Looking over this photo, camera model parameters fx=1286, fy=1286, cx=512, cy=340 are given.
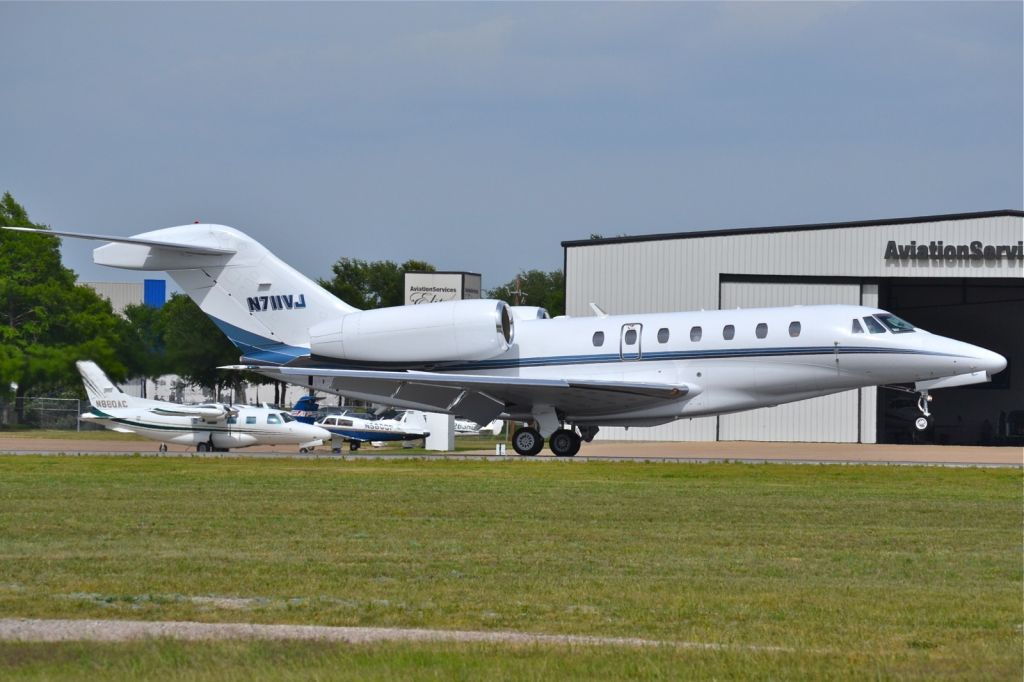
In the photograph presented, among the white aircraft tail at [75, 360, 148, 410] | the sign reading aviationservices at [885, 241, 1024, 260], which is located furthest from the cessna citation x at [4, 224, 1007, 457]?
the sign reading aviationservices at [885, 241, 1024, 260]

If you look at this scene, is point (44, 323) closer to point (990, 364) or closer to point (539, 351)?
point (539, 351)

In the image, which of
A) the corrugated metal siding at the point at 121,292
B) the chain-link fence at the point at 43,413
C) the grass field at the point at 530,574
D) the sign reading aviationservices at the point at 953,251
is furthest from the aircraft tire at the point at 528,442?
the corrugated metal siding at the point at 121,292

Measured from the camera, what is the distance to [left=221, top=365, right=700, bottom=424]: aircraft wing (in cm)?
2888

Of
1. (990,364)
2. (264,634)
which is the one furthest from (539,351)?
(264,634)

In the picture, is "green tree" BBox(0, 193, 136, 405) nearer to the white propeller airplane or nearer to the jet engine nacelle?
the jet engine nacelle

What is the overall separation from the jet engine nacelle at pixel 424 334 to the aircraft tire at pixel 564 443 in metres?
2.53

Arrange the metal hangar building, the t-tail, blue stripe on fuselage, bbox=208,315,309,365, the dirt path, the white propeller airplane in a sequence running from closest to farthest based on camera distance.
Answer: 1. the dirt path
2. blue stripe on fuselage, bbox=208,315,309,365
3. the white propeller airplane
4. the metal hangar building
5. the t-tail

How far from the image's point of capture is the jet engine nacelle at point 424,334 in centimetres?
3027

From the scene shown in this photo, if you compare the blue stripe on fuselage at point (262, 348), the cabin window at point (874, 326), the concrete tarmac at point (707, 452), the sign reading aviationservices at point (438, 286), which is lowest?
the concrete tarmac at point (707, 452)

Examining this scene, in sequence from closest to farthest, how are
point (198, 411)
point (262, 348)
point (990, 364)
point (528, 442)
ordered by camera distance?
1. point (990, 364)
2. point (528, 442)
3. point (262, 348)
4. point (198, 411)

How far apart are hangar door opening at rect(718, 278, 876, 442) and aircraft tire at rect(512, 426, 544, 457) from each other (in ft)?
52.3

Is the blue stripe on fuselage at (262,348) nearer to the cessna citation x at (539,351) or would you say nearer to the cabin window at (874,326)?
the cessna citation x at (539,351)

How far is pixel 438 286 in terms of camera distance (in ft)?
204

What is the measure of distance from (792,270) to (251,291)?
21.6 metres
